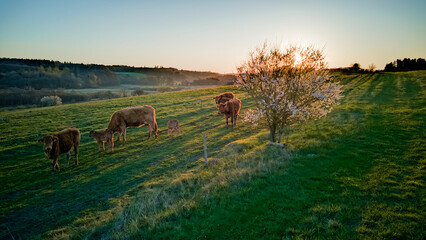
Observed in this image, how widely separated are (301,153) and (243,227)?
742 cm

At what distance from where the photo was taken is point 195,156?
14109 mm

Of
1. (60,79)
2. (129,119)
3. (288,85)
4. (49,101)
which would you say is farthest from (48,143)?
(60,79)

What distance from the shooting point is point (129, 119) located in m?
18.5

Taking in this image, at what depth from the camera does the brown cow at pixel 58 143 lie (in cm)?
1204

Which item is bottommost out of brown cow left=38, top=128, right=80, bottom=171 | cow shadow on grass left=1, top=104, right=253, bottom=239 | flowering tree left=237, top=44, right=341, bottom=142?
cow shadow on grass left=1, top=104, right=253, bottom=239

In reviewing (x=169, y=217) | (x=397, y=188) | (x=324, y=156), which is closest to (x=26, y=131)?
(x=169, y=217)

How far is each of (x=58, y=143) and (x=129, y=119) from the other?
6.32 metres

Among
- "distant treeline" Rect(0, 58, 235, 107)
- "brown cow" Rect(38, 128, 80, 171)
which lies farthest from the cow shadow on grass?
"distant treeline" Rect(0, 58, 235, 107)

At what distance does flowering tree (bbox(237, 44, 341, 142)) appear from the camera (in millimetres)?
12531

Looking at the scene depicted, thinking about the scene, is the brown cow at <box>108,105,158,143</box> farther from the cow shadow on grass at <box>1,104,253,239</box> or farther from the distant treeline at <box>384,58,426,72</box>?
the distant treeline at <box>384,58,426,72</box>

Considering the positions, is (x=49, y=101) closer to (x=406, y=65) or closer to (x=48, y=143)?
(x=48, y=143)

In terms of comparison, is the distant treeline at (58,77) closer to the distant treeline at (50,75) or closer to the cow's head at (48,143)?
the distant treeline at (50,75)

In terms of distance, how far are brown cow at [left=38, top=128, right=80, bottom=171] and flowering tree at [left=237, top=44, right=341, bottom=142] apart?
1231 cm

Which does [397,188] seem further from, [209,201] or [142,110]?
[142,110]
